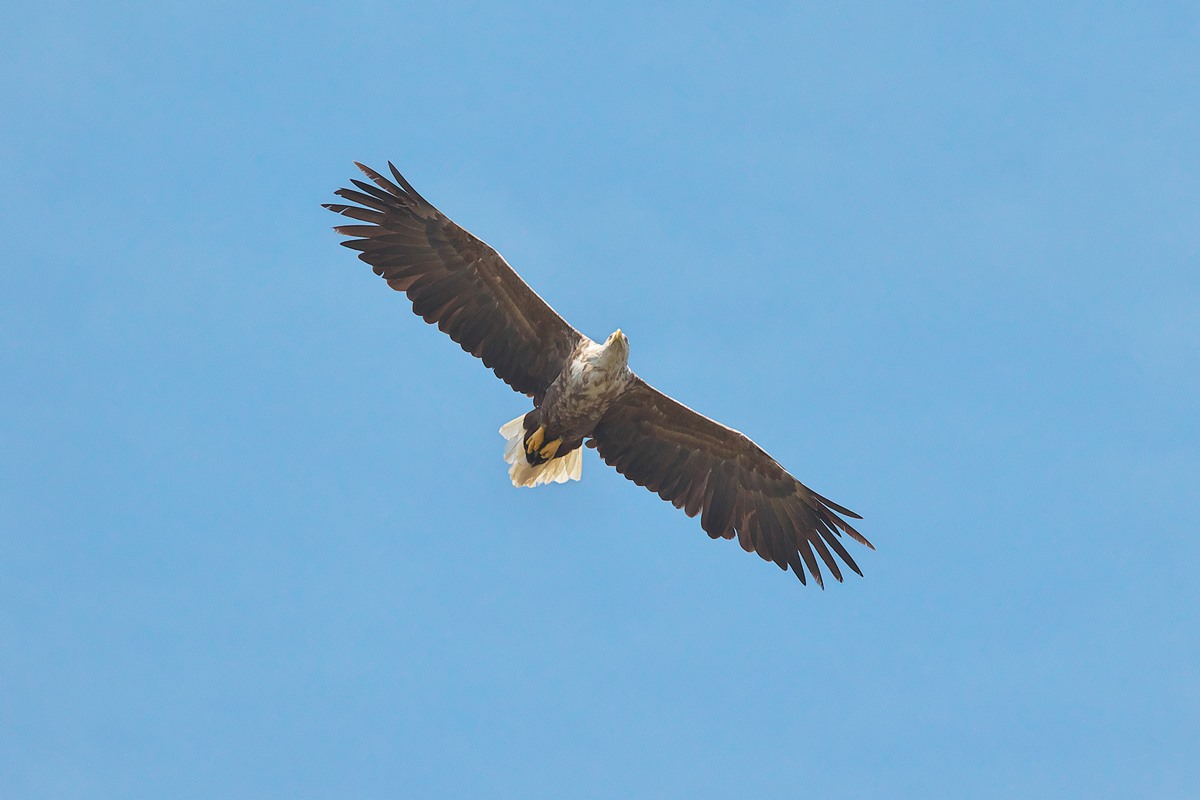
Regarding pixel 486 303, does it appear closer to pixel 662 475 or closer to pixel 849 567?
pixel 662 475

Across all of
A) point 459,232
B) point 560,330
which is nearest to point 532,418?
point 560,330

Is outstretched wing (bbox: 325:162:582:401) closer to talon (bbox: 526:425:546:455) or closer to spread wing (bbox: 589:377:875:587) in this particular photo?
talon (bbox: 526:425:546:455)

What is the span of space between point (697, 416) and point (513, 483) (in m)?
2.12

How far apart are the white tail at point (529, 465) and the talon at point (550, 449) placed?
0.24 m

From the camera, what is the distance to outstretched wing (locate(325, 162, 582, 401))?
16.4 metres

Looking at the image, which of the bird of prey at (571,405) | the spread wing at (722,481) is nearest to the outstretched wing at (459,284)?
the bird of prey at (571,405)

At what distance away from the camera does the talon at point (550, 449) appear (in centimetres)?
1689

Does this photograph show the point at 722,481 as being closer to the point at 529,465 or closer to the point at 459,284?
the point at 529,465

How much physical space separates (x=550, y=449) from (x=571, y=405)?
2.56 feet

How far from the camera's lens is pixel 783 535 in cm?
1758

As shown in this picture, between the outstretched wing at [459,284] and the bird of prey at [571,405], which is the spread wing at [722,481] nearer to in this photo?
the bird of prey at [571,405]

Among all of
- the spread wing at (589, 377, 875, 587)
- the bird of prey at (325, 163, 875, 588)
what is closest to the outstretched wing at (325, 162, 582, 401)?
the bird of prey at (325, 163, 875, 588)

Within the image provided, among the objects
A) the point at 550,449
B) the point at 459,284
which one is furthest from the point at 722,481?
the point at 459,284

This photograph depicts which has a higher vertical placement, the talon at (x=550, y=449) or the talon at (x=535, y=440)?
the talon at (x=550, y=449)
